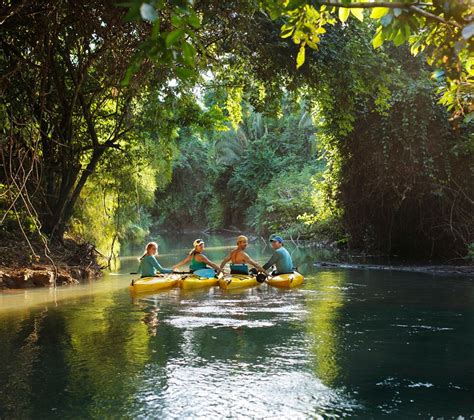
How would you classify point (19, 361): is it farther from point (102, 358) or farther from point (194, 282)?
point (194, 282)

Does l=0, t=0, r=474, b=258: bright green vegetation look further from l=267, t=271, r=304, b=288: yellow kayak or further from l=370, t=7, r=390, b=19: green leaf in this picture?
l=267, t=271, r=304, b=288: yellow kayak

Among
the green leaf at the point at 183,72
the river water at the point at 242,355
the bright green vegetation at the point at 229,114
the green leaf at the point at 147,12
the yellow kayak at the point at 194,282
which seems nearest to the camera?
the green leaf at the point at 147,12

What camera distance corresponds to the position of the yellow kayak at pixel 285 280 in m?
11.4

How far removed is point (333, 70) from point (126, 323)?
6.24 m

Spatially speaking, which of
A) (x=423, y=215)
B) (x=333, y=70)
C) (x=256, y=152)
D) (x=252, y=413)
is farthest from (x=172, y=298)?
(x=256, y=152)

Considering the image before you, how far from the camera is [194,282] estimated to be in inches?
455

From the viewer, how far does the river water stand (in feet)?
15.5

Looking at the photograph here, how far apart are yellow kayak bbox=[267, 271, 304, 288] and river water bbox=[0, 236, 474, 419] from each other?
89 cm

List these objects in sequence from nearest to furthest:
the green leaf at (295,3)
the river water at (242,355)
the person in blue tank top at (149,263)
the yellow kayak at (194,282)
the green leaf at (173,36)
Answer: the green leaf at (173,36)
the green leaf at (295,3)
the river water at (242,355)
the yellow kayak at (194,282)
the person in blue tank top at (149,263)

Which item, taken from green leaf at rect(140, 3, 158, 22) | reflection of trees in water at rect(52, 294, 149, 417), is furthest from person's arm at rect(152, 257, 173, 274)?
green leaf at rect(140, 3, 158, 22)

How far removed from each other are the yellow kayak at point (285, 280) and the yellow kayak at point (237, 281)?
1.18ft

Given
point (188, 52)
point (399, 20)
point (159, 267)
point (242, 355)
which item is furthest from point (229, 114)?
point (188, 52)

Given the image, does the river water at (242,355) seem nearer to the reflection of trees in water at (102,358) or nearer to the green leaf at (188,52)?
the reflection of trees in water at (102,358)

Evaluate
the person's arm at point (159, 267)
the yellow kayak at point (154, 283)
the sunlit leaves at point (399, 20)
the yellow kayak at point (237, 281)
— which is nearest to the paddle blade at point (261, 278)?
the yellow kayak at point (237, 281)
